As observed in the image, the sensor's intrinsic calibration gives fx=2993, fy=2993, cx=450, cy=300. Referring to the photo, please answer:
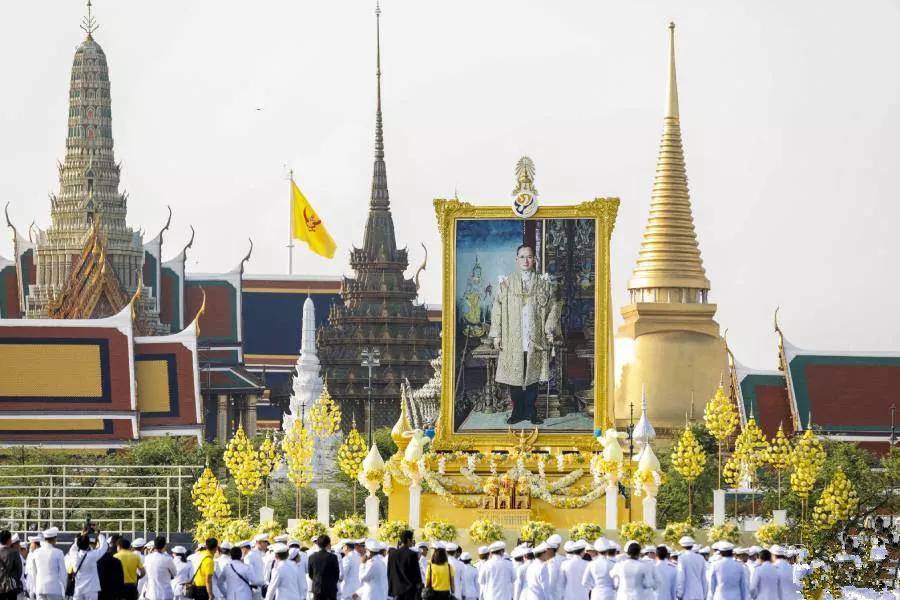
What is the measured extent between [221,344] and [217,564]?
73191 mm

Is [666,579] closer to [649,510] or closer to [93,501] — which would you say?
[649,510]

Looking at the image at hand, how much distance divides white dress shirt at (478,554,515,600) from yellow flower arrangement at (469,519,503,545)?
8322mm

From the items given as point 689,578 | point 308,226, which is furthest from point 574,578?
point 308,226

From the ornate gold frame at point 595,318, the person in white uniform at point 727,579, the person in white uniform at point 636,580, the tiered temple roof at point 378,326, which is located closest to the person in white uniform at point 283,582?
the person in white uniform at point 636,580

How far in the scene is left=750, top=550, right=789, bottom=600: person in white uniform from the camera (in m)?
34.8

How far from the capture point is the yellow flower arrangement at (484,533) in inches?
1761

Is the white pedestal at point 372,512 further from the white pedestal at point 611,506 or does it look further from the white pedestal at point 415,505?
the white pedestal at point 611,506

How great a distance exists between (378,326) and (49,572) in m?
73.5

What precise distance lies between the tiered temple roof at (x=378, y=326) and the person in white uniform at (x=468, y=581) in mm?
65754

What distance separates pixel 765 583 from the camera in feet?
114

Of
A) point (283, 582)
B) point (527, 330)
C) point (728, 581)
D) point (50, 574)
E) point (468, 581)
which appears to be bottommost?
point (468, 581)

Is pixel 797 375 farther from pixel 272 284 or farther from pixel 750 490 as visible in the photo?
pixel 272 284

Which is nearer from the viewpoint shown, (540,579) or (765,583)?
(540,579)

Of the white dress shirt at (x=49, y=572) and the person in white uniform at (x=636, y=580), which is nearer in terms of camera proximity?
the person in white uniform at (x=636, y=580)
